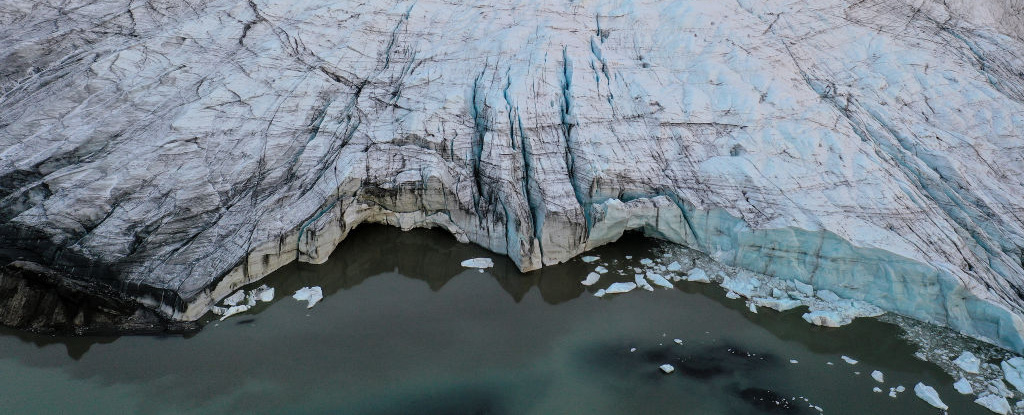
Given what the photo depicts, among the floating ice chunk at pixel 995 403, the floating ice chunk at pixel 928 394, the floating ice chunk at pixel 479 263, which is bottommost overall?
the floating ice chunk at pixel 479 263

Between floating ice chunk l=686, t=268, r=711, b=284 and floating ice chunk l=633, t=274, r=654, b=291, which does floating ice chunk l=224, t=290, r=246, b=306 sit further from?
floating ice chunk l=686, t=268, r=711, b=284

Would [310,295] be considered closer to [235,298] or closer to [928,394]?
[235,298]

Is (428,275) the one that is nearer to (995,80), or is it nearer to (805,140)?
(805,140)

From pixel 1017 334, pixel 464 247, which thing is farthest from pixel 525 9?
pixel 1017 334

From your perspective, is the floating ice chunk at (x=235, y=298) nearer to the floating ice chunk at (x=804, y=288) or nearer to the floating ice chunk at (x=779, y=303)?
the floating ice chunk at (x=779, y=303)

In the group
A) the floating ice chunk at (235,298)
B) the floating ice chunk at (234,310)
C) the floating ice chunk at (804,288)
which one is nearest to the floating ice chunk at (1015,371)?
the floating ice chunk at (804,288)

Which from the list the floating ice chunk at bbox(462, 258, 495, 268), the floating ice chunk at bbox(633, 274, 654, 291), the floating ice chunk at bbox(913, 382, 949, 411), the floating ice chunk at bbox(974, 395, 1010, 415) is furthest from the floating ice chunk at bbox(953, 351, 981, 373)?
the floating ice chunk at bbox(462, 258, 495, 268)

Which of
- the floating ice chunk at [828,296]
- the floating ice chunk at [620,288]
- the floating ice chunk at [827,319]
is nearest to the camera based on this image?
the floating ice chunk at [827,319]
